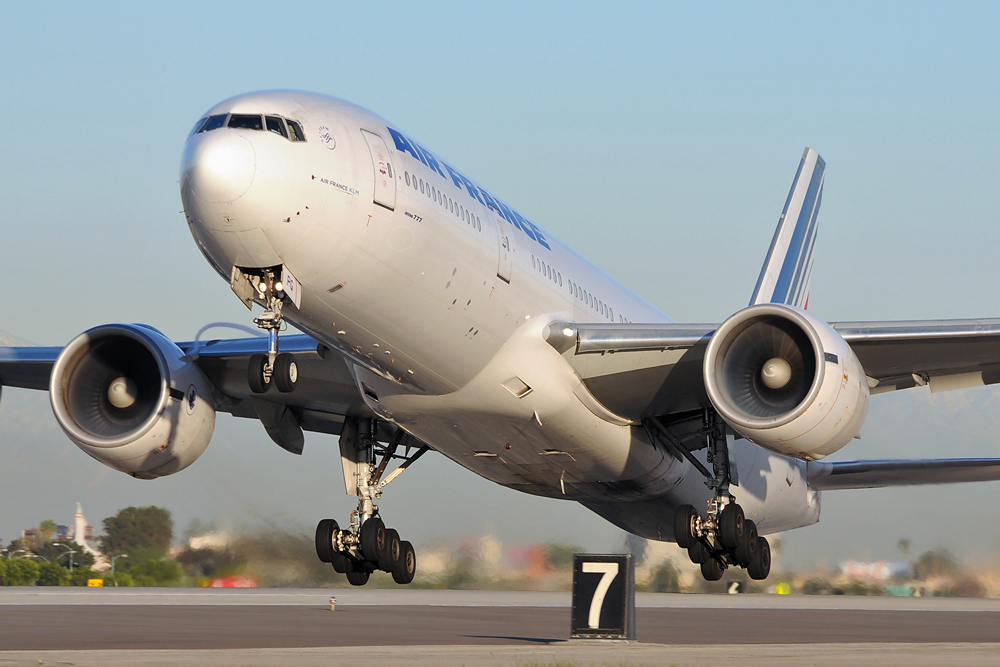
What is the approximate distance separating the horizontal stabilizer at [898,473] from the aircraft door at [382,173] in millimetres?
13740

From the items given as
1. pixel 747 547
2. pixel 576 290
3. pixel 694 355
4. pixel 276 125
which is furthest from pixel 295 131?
pixel 747 547

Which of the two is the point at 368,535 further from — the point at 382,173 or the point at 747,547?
the point at 382,173

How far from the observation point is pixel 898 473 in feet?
77.7

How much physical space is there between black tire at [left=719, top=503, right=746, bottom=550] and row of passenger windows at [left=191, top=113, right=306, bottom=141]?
9496 millimetres

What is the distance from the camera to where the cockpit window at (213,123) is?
13.4 m

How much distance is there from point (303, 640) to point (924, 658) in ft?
26.5

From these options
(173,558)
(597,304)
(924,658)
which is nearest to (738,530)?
(597,304)

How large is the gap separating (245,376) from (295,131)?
7.65 m

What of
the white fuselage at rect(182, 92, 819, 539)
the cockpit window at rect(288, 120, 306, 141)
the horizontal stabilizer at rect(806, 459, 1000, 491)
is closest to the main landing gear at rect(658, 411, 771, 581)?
the white fuselage at rect(182, 92, 819, 539)

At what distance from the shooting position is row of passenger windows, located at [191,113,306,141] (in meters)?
13.4

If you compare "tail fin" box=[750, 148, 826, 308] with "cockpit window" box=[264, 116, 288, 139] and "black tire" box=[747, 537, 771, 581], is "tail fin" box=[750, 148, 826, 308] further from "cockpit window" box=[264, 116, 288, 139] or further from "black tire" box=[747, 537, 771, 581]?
"cockpit window" box=[264, 116, 288, 139]

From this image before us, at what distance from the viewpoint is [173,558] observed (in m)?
32.4

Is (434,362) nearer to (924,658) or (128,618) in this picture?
(924,658)

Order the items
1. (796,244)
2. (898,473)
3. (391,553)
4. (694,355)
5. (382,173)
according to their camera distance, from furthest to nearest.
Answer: (796,244) → (898,473) → (391,553) → (694,355) → (382,173)
